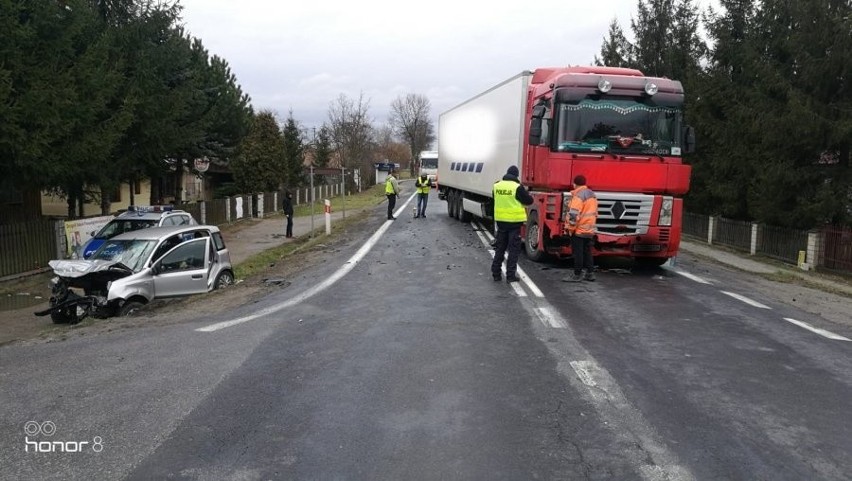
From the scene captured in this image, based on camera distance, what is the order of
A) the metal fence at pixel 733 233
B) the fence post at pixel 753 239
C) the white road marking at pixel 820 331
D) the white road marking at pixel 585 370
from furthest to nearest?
the metal fence at pixel 733 233 → the fence post at pixel 753 239 → the white road marking at pixel 820 331 → the white road marking at pixel 585 370

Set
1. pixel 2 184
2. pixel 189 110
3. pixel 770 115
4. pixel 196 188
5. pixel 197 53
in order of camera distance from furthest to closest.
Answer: pixel 196 188
pixel 197 53
pixel 189 110
pixel 770 115
pixel 2 184

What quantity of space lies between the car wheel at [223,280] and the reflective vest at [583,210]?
676 centimetres

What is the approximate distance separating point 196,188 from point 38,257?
28.7m

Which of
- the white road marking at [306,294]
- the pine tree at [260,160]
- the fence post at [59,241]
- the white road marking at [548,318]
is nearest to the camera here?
the white road marking at [548,318]

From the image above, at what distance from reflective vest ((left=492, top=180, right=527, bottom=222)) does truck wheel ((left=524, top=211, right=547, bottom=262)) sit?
1.92m

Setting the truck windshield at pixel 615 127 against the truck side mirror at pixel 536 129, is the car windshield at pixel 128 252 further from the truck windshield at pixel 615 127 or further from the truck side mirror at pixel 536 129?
the truck windshield at pixel 615 127

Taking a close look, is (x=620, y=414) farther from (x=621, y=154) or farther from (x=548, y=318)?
(x=621, y=154)

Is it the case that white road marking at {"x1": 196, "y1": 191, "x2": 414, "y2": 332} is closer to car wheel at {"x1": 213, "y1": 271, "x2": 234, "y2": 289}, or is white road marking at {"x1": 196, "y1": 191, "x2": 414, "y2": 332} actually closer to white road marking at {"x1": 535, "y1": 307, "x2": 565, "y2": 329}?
Answer: car wheel at {"x1": 213, "y1": 271, "x2": 234, "y2": 289}

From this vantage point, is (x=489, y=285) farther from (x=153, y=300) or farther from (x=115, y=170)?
(x=115, y=170)

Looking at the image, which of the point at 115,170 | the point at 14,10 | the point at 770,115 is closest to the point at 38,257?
the point at 115,170

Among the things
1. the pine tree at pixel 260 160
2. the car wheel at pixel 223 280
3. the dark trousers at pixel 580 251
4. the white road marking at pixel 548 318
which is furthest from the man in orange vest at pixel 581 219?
the pine tree at pixel 260 160

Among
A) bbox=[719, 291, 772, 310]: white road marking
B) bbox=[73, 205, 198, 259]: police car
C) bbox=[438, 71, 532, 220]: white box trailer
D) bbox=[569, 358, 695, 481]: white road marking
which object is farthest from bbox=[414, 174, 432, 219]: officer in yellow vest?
bbox=[569, 358, 695, 481]: white road marking

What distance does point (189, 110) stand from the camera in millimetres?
22891

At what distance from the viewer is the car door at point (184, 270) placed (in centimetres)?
1123
